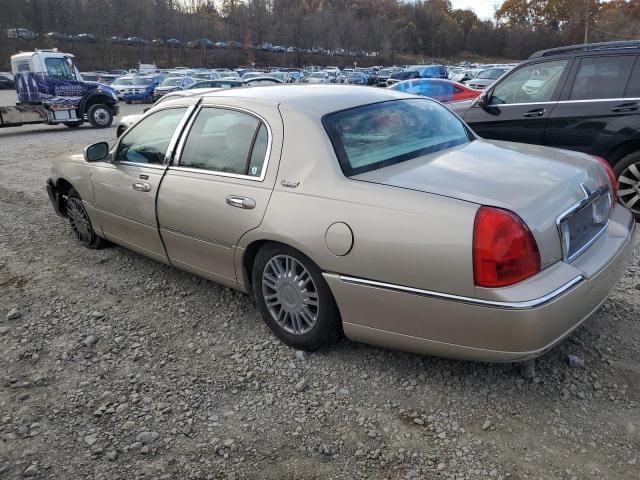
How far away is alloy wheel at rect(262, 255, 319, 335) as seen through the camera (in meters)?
3.11

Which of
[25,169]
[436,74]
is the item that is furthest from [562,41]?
[25,169]

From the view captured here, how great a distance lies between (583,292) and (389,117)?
1642mm

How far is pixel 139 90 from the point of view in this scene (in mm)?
29844

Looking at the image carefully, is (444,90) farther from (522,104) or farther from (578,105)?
(578,105)

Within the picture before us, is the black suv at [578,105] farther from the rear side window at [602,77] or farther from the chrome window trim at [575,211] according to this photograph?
the chrome window trim at [575,211]

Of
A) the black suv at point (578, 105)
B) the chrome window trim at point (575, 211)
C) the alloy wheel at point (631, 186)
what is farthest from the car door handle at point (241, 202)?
the alloy wheel at point (631, 186)

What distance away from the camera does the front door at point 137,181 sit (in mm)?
4016

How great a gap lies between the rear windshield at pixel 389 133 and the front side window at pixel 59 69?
17.6 meters

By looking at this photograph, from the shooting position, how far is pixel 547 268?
254 cm

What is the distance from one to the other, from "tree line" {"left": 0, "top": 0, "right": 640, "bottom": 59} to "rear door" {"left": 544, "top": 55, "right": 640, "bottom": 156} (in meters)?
70.6

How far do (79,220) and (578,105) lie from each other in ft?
17.5

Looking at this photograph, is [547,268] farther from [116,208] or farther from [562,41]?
[562,41]

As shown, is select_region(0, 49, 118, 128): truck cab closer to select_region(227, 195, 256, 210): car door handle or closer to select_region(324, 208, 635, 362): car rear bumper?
select_region(227, 195, 256, 210): car door handle

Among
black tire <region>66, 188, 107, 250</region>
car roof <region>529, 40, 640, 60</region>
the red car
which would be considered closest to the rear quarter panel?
black tire <region>66, 188, 107, 250</region>
